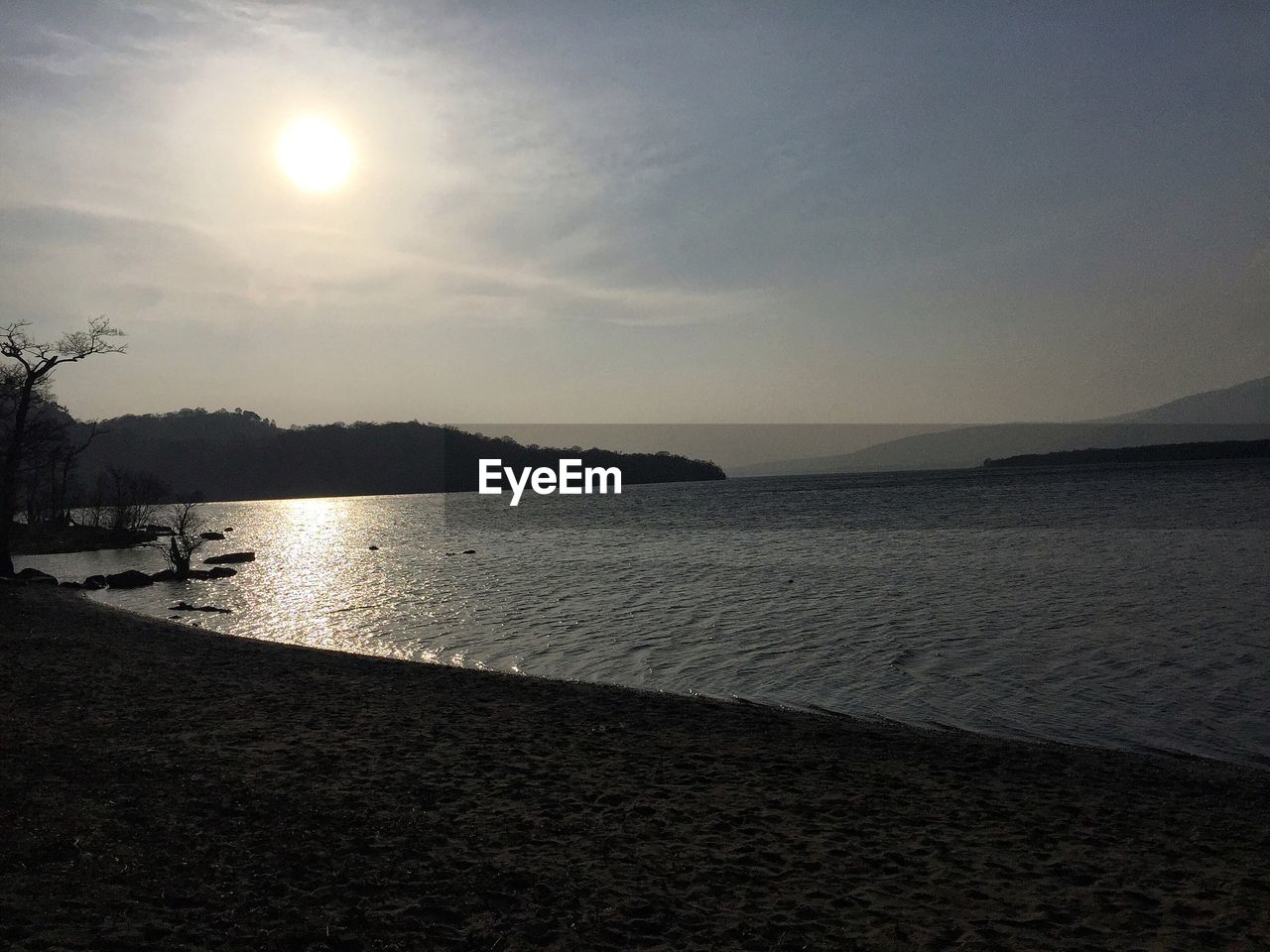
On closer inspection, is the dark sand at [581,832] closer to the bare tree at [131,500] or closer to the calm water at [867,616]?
the calm water at [867,616]

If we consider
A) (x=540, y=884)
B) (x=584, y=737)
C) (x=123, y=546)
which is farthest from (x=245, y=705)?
(x=123, y=546)

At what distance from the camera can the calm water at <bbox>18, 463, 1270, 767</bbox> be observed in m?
17.8

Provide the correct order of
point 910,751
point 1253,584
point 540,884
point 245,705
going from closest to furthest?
1. point 540,884
2. point 910,751
3. point 245,705
4. point 1253,584

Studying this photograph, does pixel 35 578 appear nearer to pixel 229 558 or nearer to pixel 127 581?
pixel 127 581

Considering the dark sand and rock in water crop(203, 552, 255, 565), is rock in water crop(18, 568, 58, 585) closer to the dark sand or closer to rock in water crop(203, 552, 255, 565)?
rock in water crop(203, 552, 255, 565)

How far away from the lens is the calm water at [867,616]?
17750 millimetres

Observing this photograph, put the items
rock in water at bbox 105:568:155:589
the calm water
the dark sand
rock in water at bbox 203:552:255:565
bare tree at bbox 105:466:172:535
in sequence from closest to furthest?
the dark sand < the calm water < rock in water at bbox 105:568:155:589 < rock in water at bbox 203:552:255:565 < bare tree at bbox 105:466:172:535

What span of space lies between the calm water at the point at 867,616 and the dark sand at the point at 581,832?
395 centimetres

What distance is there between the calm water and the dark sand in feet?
13.0

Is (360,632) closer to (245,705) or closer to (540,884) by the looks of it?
(245,705)

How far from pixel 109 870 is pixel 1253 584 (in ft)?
130

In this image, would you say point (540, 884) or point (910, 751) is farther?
point (910, 751)

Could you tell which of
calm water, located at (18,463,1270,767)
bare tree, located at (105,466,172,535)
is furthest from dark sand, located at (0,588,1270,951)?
bare tree, located at (105,466,172,535)

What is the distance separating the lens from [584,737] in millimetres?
13930
